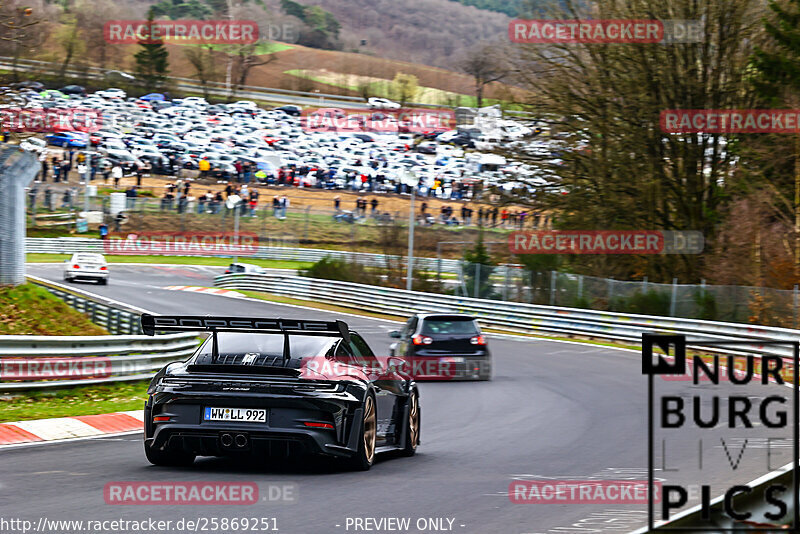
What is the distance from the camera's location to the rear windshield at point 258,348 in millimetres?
9016

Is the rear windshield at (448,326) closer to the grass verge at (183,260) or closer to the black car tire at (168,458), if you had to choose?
the black car tire at (168,458)

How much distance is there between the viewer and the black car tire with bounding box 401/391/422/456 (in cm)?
1080

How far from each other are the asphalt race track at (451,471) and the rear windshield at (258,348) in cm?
92

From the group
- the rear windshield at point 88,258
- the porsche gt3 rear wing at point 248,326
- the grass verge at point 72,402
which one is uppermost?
the porsche gt3 rear wing at point 248,326

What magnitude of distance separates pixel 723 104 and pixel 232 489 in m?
32.7

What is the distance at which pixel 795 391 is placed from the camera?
4340 mm

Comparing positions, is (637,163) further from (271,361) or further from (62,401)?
(271,361)

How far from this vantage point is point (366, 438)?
937cm

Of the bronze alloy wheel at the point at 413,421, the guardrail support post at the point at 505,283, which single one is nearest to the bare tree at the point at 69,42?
the guardrail support post at the point at 505,283

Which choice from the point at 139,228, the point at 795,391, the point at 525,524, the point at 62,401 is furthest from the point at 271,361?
the point at 139,228

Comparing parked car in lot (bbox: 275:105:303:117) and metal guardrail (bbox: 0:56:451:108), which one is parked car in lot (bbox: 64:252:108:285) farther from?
metal guardrail (bbox: 0:56:451:108)

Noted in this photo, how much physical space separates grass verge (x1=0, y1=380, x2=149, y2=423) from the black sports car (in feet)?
15.3

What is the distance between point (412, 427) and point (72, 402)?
662cm

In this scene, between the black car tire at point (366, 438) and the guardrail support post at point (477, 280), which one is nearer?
the black car tire at point (366, 438)
